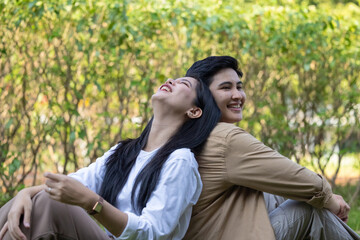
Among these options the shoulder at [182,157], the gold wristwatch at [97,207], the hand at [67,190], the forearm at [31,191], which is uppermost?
the shoulder at [182,157]

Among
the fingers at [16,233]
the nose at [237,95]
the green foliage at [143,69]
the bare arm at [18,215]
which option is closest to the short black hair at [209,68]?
the nose at [237,95]

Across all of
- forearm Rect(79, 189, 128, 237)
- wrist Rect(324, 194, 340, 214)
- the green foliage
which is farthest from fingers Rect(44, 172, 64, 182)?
the green foliage

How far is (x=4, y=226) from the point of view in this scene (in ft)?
7.92

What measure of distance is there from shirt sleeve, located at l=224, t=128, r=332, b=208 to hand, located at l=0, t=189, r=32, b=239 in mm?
879

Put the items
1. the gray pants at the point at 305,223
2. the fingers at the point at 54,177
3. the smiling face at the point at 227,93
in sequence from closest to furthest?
the fingers at the point at 54,177 → the gray pants at the point at 305,223 → the smiling face at the point at 227,93

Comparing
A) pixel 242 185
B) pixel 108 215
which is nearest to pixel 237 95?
pixel 242 185

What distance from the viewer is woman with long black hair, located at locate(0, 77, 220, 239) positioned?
7.38 ft

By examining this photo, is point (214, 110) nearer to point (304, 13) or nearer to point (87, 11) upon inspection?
point (87, 11)

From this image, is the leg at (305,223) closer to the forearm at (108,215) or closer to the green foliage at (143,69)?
the forearm at (108,215)

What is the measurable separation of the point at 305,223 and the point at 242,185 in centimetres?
37

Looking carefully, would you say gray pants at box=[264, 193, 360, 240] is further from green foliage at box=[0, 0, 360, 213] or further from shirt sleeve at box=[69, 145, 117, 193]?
green foliage at box=[0, 0, 360, 213]

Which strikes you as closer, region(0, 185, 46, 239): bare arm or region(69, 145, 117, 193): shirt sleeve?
region(0, 185, 46, 239): bare arm

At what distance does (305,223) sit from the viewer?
8.61 feet

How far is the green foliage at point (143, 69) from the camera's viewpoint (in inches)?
193
